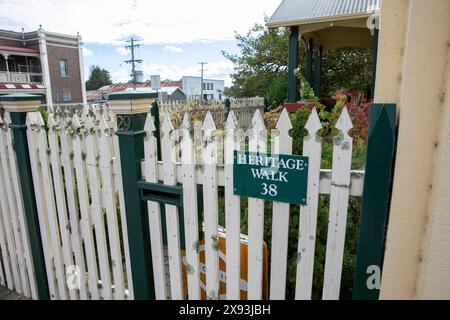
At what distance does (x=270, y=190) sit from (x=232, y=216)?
28 centimetres

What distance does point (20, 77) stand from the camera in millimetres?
25375

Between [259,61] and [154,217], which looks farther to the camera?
[259,61]

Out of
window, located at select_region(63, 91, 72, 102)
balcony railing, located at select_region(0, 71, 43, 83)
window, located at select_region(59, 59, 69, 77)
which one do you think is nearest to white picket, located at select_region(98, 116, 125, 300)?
balcony railing, located at select_region(0, 71, 43, 83)

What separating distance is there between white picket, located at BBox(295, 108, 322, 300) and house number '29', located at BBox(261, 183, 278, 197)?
152mm

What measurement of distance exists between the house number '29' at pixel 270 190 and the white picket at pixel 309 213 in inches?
6.0

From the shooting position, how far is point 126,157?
1881 mm

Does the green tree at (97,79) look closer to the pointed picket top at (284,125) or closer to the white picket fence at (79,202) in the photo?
the white picket fence at (79,202)

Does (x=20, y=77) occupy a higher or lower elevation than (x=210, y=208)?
higher

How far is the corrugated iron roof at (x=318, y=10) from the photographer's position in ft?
22.5

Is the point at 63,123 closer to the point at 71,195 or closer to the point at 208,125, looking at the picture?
the point at 71,195

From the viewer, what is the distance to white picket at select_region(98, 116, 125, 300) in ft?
6.53

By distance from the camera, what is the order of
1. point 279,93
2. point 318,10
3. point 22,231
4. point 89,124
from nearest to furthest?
point 89,124, point 22,231, point 318,10, point 279,93

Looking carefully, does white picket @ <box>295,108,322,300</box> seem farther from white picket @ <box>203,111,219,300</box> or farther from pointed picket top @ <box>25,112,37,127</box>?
pointed picket top @ <box>25,112,37,127</box>

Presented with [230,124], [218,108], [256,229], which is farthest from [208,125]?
[218,108]
